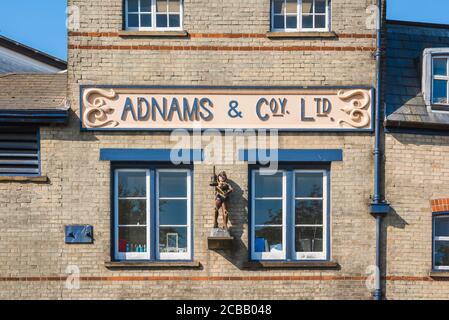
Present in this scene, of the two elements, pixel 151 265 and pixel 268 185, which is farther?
pixel 268 185

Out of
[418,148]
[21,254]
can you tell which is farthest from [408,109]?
[21,254]

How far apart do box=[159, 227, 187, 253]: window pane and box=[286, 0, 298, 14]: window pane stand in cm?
458

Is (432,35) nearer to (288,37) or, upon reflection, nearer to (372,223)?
(288,37)

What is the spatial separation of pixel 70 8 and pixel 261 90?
12.7 ft

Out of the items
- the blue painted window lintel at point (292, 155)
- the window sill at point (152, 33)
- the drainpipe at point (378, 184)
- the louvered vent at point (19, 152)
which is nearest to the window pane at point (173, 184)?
the blue painted window lintel at point (292, 155)

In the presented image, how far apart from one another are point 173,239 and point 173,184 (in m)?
1.02

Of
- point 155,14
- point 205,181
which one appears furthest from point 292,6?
point 205,181

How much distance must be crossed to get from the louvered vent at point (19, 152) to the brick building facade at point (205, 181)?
8.3 inches

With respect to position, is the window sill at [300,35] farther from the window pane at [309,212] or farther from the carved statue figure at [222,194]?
the window pane at [309,212]

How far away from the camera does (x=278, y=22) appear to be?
531 inches

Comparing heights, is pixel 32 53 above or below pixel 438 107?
above

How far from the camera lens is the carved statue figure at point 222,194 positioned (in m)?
12.8

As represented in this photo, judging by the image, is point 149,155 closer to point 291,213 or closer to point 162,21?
point 162,21

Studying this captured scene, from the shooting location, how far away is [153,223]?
13.1 m
